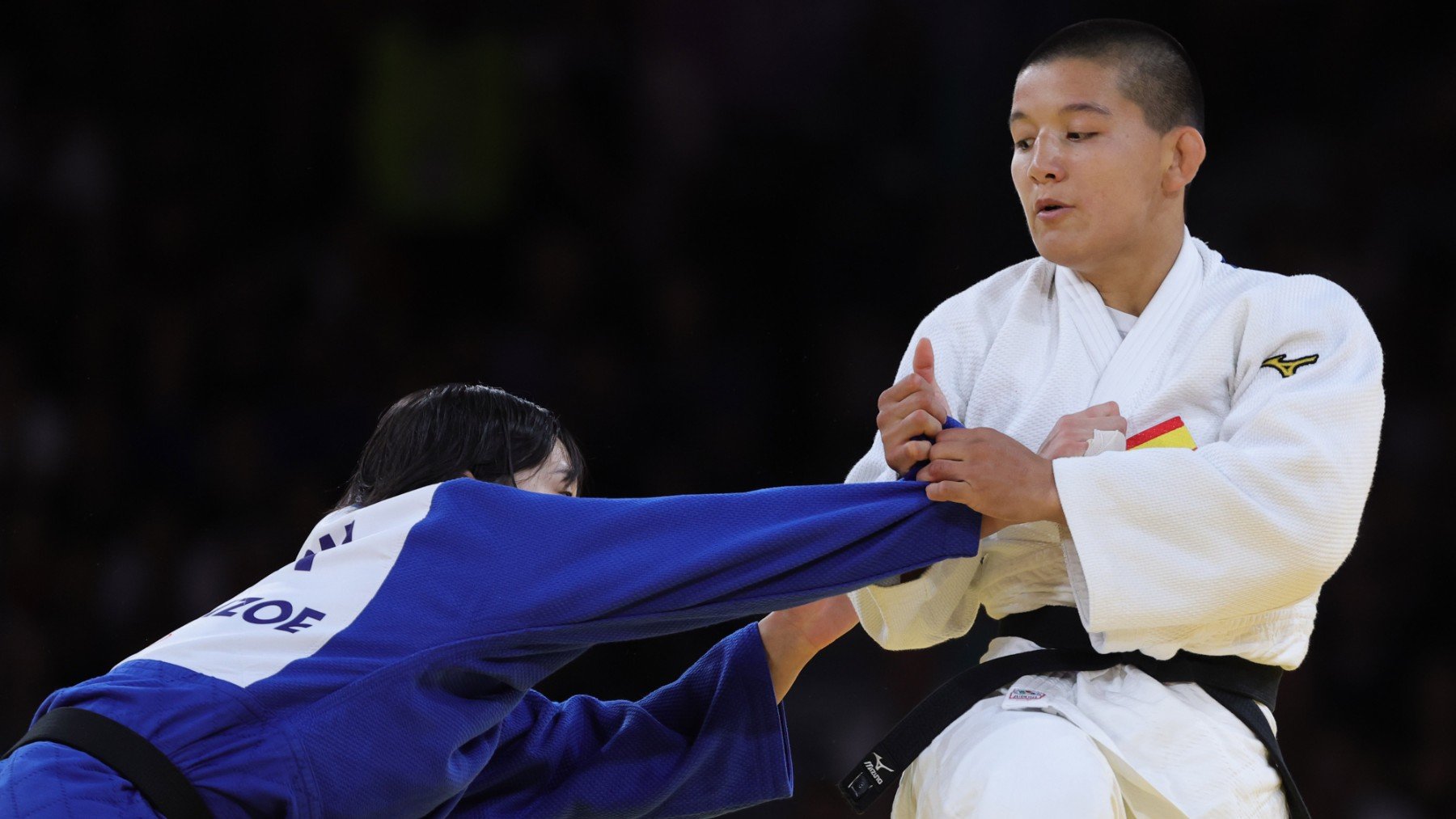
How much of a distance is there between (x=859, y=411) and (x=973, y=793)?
2891 mm

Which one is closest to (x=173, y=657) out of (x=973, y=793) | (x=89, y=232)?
(x=973, y=793)

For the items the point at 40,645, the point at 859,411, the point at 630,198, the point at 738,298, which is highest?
the point at 630,198

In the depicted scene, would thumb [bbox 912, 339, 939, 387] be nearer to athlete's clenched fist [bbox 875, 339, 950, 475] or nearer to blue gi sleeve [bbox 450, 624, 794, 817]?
athlete's clenched fist [bbox 875, 339, 950, 475]

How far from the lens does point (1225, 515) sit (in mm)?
1985

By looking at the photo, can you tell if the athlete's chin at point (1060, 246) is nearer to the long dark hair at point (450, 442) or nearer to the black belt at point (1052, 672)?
the black belt at point (1052, 672)

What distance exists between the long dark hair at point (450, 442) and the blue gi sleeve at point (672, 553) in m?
0.23

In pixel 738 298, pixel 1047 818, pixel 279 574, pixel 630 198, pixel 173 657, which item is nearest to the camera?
pixel 1047 818

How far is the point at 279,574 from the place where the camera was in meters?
2.24

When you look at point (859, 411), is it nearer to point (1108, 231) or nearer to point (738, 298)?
point (738, 298)

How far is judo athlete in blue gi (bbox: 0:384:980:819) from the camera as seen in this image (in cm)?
198

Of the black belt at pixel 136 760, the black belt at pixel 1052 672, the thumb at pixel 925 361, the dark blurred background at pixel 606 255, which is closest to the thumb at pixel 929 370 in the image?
the thumb at pixel 925 361

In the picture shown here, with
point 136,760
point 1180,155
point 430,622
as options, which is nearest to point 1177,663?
point 1180,155

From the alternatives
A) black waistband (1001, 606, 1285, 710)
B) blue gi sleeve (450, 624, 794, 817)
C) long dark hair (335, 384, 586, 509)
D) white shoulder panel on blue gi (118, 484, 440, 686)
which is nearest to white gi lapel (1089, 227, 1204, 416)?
black waistband (1001, 606, 1285, 710)

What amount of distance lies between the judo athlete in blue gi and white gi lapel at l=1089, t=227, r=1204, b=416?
0.32m
